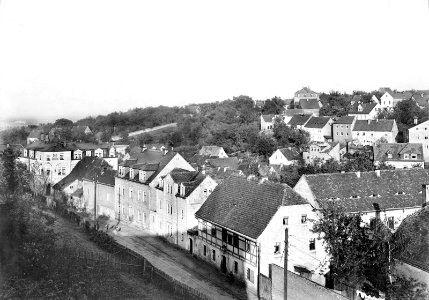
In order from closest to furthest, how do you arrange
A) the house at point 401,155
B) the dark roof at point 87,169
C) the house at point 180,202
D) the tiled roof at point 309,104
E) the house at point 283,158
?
the house at point 180,202, the dark roof at point 87,169, the house at point 401,155, the house at point 283,158, the tiled roof at point 309,104

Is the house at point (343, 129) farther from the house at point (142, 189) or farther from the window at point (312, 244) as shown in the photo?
the window at point (312, 244)

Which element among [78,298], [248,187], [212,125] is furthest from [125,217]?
[212,125]

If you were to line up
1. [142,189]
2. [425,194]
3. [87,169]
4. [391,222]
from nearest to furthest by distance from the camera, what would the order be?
[391,222]
[425,194]
[142,189]
[87,169]

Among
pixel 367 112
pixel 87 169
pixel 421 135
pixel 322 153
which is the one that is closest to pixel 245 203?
pixel 87 169

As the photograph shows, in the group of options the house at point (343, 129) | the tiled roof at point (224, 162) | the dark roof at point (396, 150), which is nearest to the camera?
the dark roof at point (396, 150)

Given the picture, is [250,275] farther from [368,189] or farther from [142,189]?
[142,189]

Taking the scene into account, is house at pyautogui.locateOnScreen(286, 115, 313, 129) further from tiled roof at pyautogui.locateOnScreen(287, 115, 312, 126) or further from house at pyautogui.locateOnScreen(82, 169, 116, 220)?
house at pyautogui.locateOnScreen(82, 169, 116, 220)

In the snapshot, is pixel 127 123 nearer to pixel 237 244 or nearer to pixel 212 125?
pixel 212 125

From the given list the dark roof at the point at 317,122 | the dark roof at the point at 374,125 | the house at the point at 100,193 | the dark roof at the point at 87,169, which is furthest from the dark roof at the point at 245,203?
the dark roof at the point at 317,122
